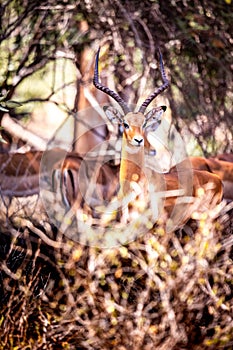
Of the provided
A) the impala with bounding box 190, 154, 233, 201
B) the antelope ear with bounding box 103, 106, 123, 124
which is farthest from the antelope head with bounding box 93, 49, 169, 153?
the impala with bounding box 190, 154, 233, 201

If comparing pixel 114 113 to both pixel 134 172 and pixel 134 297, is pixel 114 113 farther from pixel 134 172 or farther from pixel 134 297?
pixel 134 297

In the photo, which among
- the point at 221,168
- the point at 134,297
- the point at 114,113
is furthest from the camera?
the point at 221,168

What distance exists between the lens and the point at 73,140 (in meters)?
4.45

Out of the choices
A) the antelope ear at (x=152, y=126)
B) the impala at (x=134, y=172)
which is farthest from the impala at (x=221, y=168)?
the antelope ear at (x=152, y=126)

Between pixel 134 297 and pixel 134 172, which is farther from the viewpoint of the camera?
pixel 134 172

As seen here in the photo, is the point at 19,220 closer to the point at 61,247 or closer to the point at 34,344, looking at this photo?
the point at 61,247

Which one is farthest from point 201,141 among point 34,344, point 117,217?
point 34,344

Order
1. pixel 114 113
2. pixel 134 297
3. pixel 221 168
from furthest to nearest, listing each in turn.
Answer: pixel 221 168 < pixel 114 113 < pixel 134 297

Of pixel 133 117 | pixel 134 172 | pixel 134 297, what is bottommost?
pixel 134 297

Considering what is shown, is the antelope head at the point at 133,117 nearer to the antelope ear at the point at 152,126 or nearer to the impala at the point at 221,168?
the antelope ear at the point at 152,126

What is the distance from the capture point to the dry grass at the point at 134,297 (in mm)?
3367

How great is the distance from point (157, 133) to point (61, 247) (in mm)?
1018

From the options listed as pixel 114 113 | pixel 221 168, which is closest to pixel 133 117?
pixel 114 113

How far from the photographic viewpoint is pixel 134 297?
3.55 m
